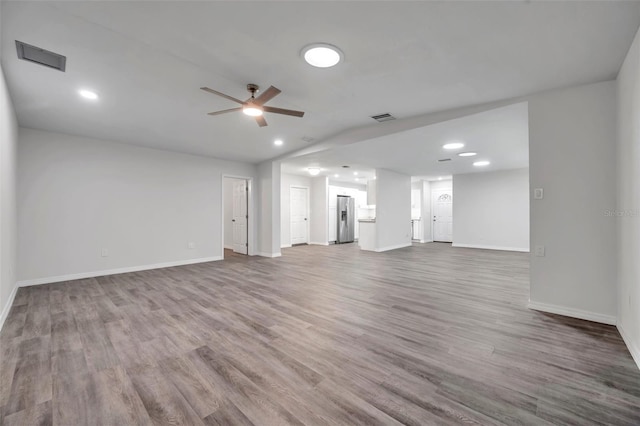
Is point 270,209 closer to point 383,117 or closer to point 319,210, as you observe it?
point 319,210

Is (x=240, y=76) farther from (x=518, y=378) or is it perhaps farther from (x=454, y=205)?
(x=454, y=205)

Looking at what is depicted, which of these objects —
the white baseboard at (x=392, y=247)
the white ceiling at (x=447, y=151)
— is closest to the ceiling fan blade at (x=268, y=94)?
the white ceiling at (x=447, y=151)

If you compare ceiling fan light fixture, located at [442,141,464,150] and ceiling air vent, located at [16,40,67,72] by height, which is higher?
ceiling air vent, located at [16,40,67,72]

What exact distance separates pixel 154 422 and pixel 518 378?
232 centimetres

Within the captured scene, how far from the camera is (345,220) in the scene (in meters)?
10.5

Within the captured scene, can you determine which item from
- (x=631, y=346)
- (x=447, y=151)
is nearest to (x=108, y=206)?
(x=447, y=151)

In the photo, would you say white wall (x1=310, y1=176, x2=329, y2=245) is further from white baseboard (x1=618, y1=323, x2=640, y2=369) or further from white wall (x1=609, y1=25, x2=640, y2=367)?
white baseboard (x1=618, y1=323, x2=640, y2=369)

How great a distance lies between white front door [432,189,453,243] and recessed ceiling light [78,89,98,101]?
35.5 ft

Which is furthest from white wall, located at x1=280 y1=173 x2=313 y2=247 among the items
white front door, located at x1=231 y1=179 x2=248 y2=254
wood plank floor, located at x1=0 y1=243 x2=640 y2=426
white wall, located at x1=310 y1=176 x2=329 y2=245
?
wood plank floor, located at x1=0 y1=243 x2=640 y2=426

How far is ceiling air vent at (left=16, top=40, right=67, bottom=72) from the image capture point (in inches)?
89.2

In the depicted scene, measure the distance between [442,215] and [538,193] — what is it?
8.00 meters

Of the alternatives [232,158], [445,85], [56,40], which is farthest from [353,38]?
[232,158]

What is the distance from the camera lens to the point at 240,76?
2.74 metres

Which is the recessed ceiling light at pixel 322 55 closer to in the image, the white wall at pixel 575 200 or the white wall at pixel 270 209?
the white wall at pixel 575 200
